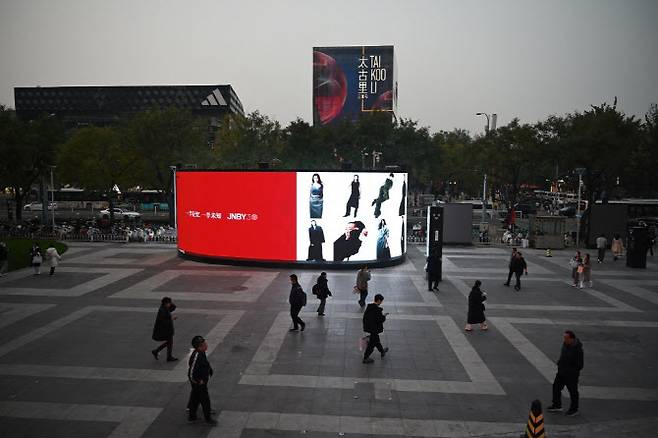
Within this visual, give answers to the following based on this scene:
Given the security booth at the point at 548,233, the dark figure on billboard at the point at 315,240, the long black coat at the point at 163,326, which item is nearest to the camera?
the long black coat at the point at 163,326

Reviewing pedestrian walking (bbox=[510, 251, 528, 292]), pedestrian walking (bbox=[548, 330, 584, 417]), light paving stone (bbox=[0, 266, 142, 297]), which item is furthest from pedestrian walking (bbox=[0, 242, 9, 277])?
pedestrian walking (bbox=[548, 330, 584, 417])

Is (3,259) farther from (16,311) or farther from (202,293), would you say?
(202,293)

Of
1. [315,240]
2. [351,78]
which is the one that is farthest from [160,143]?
[351,78]

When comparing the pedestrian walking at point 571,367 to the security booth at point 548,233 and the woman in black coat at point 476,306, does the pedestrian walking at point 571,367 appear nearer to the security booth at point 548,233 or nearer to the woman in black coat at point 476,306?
the woman in black coat at point 476,306

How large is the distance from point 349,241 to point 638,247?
14.3 meters

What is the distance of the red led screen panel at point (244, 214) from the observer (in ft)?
76.9

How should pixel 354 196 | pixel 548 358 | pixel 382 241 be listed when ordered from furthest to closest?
pixel 382 241
pixel 354 196
pixel 548 358

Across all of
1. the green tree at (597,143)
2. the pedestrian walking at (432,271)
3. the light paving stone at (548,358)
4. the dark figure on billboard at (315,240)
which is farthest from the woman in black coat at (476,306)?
the green tree at (597,143)

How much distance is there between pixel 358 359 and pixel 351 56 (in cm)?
12702

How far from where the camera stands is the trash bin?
2422 centimetres

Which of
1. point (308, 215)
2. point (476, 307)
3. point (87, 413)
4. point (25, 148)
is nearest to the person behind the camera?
point (87, 413)

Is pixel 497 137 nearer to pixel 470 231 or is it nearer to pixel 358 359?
pixel 470 231

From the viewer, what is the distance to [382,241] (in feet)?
78.5

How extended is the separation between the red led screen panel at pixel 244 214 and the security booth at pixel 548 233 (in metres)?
16.8
